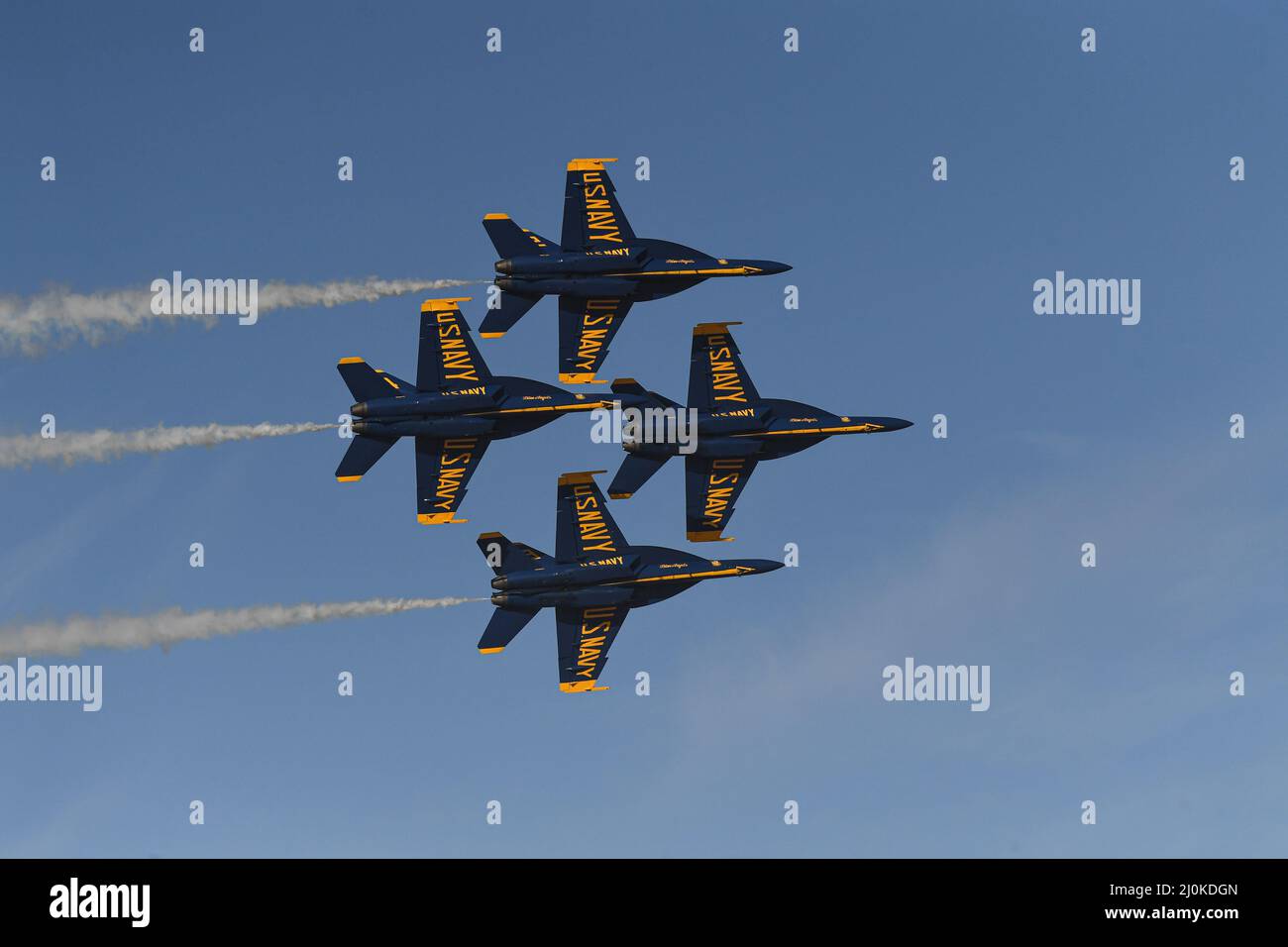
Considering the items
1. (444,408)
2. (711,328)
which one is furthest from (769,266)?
(444,408)

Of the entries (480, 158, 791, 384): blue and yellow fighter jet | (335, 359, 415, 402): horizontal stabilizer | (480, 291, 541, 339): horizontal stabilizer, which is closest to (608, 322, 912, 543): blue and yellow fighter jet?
(480, 158, 791, 384): blue and yellow fighter jet

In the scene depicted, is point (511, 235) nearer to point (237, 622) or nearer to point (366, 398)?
point (366, 398)

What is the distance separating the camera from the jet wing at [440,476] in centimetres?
11531

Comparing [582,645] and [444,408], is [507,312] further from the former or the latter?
[582,645]

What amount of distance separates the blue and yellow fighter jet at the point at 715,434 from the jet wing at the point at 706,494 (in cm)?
5

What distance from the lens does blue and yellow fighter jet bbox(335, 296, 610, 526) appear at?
113688 millimetres

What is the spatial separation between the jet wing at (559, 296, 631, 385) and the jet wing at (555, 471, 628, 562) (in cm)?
549

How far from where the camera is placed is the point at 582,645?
116 m

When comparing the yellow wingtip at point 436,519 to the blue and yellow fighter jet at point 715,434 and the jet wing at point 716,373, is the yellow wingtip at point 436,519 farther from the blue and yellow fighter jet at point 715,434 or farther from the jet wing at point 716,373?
the jet wing at point 716,373

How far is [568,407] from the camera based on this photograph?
382ft

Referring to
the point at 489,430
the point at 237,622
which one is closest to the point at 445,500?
the point at 489,430

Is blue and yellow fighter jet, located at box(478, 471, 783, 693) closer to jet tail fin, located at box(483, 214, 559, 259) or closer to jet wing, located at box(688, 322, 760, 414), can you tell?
jet wing, located at box(688, 322, 760, 414)

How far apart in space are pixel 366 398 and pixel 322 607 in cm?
1162

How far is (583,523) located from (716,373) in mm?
11153
